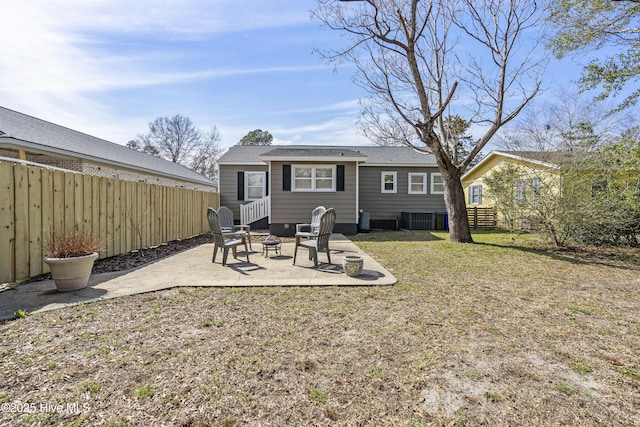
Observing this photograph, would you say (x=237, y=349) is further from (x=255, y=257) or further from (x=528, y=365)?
(x=255, y=257)

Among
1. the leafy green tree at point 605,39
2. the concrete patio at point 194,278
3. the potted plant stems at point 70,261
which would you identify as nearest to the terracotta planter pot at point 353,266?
the concrete patio at point 194,278

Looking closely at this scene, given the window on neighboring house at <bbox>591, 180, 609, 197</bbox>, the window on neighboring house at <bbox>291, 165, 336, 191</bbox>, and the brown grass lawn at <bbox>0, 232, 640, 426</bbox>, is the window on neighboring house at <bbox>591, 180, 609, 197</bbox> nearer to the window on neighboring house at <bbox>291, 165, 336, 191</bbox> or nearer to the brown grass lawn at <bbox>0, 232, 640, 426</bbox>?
the brown grass lawn at <bbox>0, 232, 640, 426</bbox>

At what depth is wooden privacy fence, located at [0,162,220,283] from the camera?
4320 mm

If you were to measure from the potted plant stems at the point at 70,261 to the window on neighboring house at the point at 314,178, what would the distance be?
7975 mm

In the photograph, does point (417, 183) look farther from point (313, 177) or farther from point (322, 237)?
point (322, 237)

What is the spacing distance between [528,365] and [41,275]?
6739 mm

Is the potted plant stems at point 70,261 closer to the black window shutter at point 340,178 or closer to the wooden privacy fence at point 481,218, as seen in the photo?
the black window shutter at point 340,178

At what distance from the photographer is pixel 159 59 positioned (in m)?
8.97

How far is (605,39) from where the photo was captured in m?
7.42

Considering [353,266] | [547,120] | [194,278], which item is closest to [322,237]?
[353,266]

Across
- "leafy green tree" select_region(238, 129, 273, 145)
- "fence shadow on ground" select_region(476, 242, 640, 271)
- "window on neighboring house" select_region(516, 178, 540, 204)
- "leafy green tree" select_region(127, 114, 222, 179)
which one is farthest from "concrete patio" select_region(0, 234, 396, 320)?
"leafy green tree" select_region(238, 129, 273, 145)

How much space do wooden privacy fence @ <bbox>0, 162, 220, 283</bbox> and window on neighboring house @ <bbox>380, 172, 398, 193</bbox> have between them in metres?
10.3

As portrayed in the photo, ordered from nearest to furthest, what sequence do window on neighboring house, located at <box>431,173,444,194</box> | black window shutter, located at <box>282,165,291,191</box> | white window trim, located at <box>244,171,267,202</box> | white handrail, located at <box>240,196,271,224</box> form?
black window shutter, located at <box>282,165,291,191</box> < white handrail, located at <box>240,196,271,224</box> < white window trim, located at <box>244,171,267,202</box> < window on neighboring house, located at <box>431,173,444,194</box>

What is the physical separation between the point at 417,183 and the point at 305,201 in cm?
692
